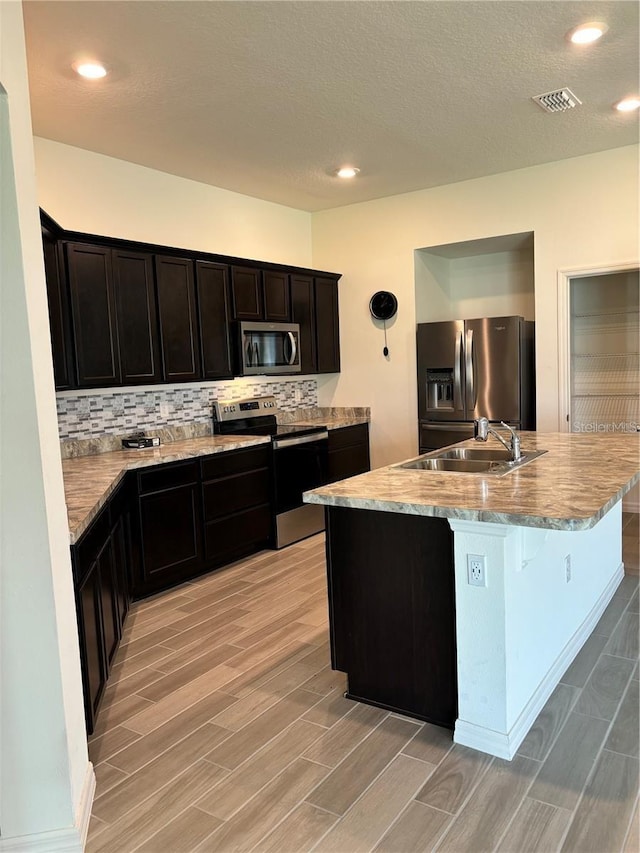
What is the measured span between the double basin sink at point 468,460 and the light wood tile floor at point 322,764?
967 millimetres

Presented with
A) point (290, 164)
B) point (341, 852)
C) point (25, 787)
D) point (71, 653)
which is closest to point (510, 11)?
point (290, 164)

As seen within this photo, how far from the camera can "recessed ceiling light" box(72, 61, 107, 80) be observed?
310cm

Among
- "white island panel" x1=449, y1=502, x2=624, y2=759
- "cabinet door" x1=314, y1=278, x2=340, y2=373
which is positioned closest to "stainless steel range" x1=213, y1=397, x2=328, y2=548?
"cabinet door" x1=314, y1=278, x2=340, y2=373

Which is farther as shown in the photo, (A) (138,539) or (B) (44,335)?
(A) (138,539)

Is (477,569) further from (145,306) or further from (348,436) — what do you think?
(348,436)

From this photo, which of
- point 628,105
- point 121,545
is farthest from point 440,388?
point 121,545

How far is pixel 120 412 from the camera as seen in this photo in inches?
179

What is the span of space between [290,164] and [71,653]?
3952 millimetres

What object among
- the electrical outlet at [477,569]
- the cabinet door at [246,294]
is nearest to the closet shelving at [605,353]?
the cabinet door at [246,294]

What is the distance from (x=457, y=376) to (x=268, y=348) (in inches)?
66.6

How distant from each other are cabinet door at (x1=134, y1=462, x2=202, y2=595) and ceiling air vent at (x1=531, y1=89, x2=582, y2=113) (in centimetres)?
316

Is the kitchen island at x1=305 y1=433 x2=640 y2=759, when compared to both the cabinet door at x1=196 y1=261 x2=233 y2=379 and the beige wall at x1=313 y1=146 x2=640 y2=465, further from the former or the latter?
the beige wall at x1=313 y1=146 x2=640 y2=465

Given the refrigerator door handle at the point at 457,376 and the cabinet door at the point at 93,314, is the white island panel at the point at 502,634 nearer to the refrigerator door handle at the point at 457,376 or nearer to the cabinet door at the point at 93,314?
the cabinet door at the point at 93,314

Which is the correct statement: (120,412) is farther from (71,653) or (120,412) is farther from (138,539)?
(71,653)
